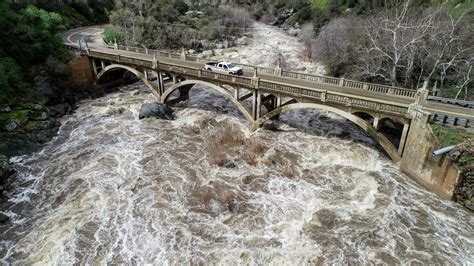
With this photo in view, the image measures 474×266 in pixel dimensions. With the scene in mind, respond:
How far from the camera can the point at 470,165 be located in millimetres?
20984

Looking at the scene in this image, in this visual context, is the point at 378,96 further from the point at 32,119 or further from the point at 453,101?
the point at 32,119

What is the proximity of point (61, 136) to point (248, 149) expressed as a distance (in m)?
21.6

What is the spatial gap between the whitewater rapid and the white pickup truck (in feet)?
21.9

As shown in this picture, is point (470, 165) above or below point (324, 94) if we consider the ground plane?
below

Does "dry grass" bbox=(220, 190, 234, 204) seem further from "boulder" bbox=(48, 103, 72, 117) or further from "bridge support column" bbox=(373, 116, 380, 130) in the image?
"boulder" bbox=(48, 103, 72, 117)

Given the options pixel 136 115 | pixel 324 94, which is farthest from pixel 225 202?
pixel 136 115

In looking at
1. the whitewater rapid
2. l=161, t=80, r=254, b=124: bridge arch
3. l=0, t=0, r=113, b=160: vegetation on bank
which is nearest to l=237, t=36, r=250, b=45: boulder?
l=161, t=80, r=254, b=124: bridge arch

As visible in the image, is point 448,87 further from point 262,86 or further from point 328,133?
point 262,86

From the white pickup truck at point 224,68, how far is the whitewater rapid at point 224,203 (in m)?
6.69

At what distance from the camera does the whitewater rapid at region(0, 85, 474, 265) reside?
63.1 feet

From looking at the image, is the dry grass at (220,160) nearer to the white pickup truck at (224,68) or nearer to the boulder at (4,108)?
the white pickup truck at (224,68)

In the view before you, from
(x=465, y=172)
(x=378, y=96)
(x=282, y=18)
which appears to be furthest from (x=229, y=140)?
(x=282, y=18)

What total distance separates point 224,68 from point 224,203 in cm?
1796

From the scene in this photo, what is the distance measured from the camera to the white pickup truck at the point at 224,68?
113 feet
